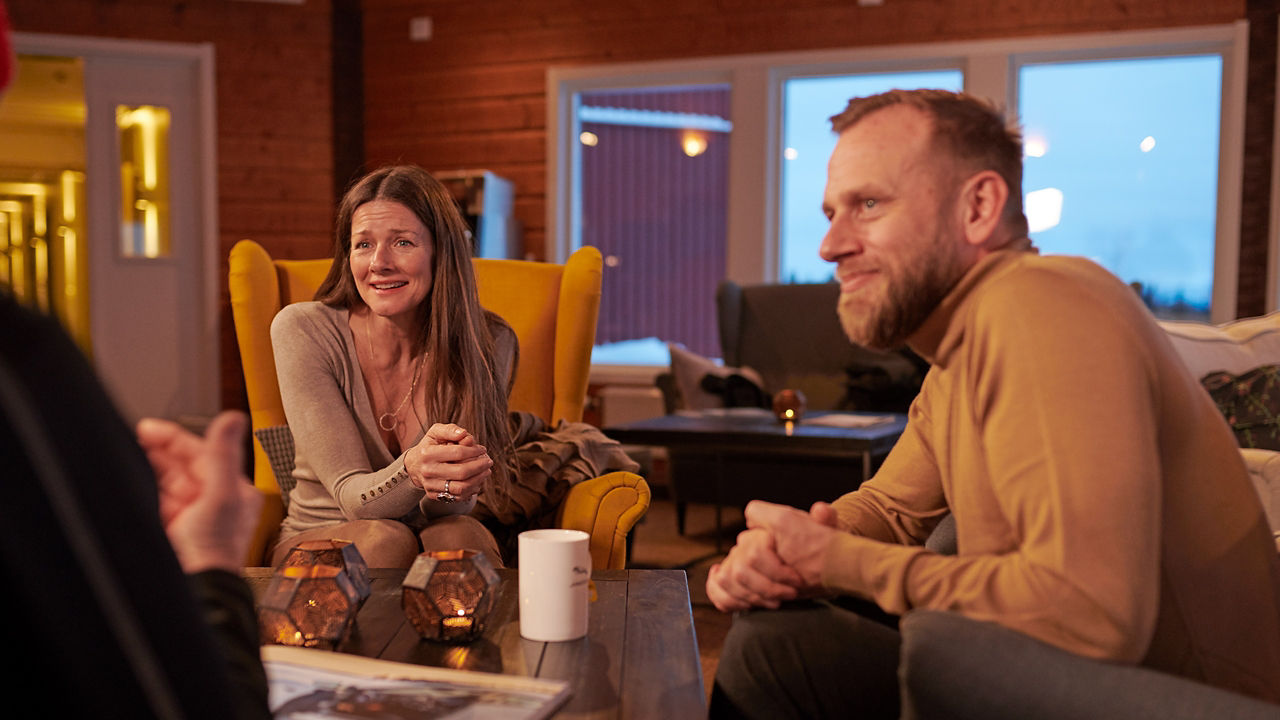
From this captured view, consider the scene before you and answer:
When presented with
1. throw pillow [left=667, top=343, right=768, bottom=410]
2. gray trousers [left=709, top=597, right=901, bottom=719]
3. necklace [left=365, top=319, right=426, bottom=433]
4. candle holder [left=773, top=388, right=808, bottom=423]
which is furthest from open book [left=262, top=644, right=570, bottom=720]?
throw pillow [left=667, top=343, right=768, bottom=410]

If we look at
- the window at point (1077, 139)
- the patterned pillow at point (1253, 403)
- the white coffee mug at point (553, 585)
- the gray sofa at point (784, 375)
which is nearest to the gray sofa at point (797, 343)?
the gray sofa at point (784, 375)

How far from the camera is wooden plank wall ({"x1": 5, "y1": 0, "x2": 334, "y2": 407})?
566 centimetres

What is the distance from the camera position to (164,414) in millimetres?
5770

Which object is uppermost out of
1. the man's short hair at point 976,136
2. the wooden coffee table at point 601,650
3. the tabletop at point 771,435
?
the man's short hair at point 976,136

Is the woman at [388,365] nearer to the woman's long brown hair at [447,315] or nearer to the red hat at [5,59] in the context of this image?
the woman's long brown hair at [447,315]

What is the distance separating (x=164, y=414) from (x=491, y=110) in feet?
8.58

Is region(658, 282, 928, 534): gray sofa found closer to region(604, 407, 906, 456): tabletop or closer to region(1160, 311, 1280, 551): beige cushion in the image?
region(604, 407, 906, 456): tabletop

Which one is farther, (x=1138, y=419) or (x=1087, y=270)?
(x=1087, y=270)

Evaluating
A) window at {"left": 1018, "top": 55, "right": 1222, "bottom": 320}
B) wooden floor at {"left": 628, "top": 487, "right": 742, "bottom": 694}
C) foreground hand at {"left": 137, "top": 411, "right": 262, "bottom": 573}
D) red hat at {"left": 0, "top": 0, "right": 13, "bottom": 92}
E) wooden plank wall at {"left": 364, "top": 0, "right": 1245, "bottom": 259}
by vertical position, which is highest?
wooden plank wall at {"left": 364, "top": 0, "right": 1245, "bottom": 259}

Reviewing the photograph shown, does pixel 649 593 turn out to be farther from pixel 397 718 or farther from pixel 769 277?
Answer: pixel 769 277

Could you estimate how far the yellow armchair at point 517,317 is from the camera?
224cm

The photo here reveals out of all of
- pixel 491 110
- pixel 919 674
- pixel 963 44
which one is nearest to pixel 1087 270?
pixel 919 674

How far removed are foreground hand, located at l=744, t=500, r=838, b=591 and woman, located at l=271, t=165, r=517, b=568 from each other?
83 cm

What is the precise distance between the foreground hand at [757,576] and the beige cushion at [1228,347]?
130 cm
